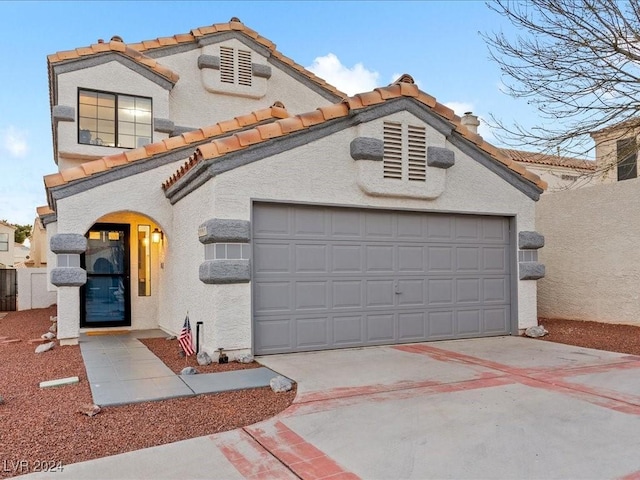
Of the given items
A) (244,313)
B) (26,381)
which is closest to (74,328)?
(26,381)

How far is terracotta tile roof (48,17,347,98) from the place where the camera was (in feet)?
39.8

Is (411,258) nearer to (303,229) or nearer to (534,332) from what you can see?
(303,229)

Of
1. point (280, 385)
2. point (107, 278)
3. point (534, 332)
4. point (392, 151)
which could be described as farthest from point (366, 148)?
point (107, 278)

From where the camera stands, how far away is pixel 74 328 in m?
9.27

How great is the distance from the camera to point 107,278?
36.7 ft

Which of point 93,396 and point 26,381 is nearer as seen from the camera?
point 93,396

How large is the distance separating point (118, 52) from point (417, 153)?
8423 millimetres

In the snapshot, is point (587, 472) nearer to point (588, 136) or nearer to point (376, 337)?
point (376, 337)

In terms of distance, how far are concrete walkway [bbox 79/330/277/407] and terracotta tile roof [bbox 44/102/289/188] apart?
335 cm

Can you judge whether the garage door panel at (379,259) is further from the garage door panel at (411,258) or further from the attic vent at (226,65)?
the attic vent at (226,65)

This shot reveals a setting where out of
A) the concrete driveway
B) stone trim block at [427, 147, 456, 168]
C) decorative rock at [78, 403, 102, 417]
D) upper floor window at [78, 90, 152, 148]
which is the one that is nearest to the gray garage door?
stone trim block at [427, 147, 456, 168]

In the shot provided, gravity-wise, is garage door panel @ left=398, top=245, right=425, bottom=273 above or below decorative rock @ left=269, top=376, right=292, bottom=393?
above

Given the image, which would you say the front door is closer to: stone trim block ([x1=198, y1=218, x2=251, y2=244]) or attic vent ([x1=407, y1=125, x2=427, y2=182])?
stone trim block ([x1=198, y1=218, x2=251, y2=244])

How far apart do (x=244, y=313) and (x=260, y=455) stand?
382 cm
